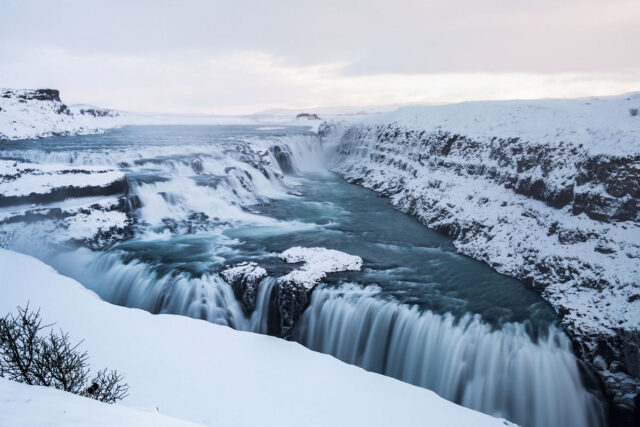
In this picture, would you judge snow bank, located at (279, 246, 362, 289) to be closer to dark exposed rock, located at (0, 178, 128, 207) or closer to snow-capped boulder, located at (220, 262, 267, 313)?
snow-capped boulder, located at (220, 262, 267, 313)

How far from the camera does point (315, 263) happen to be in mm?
15938

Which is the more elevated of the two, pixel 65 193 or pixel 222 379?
pixel 65 193

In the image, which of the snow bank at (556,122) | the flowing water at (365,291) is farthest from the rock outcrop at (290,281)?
the snow bank at (556,122)

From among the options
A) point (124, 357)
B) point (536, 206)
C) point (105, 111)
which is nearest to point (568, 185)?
point (536, 206)

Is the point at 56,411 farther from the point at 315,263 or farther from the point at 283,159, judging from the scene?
the point at 283,159

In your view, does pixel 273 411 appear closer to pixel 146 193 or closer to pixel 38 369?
pixel 38 369

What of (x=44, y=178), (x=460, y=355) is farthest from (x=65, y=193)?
(x=460, y=355)

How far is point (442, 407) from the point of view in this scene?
9203mm

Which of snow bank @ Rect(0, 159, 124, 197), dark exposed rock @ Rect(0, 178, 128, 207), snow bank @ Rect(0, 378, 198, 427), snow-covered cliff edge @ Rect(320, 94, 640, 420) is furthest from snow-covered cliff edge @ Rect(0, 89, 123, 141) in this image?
snow bank @ Rect(0, 378, 198, 427)

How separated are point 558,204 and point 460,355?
369 inches

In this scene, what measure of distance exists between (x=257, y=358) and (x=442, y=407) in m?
4.80

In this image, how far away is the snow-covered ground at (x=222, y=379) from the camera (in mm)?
8055

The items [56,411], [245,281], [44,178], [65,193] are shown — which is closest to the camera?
[56,411]

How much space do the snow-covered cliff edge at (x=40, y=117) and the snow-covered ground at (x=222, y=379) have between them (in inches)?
1768
